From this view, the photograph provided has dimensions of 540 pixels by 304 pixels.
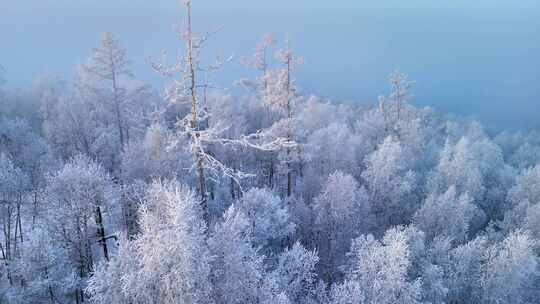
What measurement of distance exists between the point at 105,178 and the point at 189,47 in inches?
493

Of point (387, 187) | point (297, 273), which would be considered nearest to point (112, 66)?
point (297, 273)

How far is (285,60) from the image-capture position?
98.7 ft

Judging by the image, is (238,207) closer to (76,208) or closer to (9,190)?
(76,208)

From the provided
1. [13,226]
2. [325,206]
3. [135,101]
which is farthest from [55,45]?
[325,206]

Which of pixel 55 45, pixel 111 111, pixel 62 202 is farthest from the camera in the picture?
pixel 55 45

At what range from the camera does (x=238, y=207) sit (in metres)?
25.4

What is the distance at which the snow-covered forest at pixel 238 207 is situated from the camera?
14.3 m

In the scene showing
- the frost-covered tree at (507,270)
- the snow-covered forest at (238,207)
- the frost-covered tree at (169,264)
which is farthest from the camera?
the frost-covered tree at (507,270)

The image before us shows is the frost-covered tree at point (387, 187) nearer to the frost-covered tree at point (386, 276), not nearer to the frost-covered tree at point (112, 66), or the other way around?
the frost-covered tree at point (386, 276)

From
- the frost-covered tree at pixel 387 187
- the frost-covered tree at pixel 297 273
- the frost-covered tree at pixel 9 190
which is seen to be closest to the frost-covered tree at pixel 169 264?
the frost-covered tree at pixel 297 273

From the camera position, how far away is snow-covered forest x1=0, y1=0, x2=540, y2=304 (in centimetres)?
1426

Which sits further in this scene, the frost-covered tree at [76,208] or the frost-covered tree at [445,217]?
the frost-covered tree at [445,217]

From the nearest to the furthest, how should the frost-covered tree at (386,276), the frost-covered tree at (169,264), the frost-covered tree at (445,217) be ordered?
the frost-covered tree at (169,264), the frost-covered tree at (386,276), the frost-covered tree at (445,217)

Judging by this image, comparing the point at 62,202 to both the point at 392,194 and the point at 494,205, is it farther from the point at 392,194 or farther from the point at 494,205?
the point at 494,205
